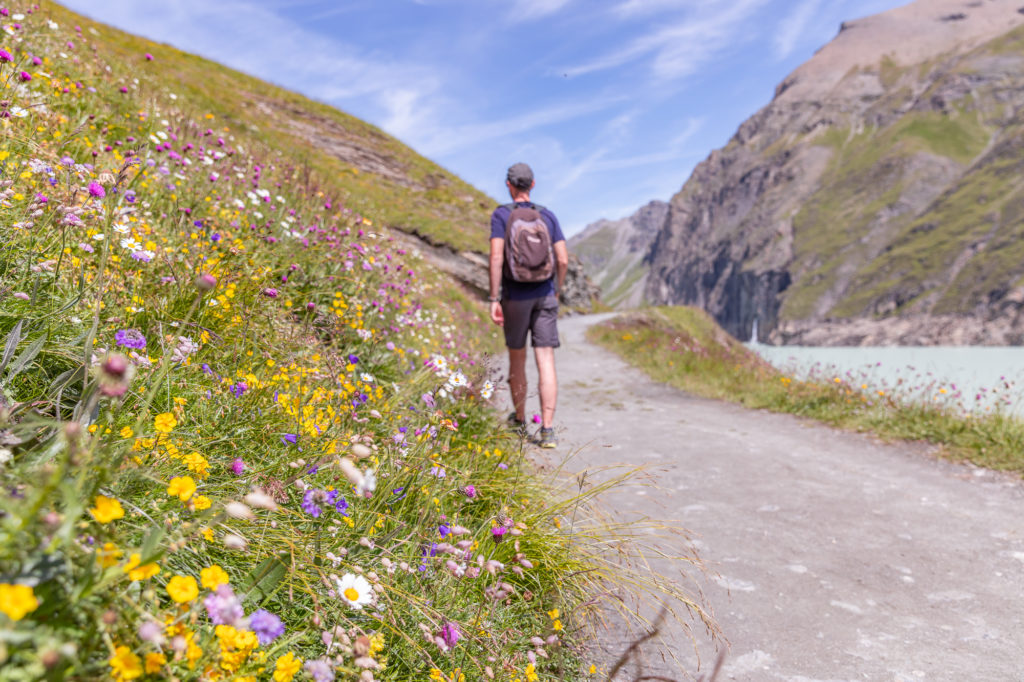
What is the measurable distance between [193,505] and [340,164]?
24242 millimetres

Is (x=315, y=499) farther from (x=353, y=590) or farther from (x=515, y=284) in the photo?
(x=515, y=284)

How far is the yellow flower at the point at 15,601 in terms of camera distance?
2.25 ft

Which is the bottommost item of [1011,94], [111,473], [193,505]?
[193,505]

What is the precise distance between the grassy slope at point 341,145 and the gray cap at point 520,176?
1317 centimetres

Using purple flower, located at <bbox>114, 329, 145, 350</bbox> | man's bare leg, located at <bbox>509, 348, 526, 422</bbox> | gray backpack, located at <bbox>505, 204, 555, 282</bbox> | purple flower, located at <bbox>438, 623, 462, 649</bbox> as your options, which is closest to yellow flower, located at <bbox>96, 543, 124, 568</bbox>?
purple flower, located at <bbox>438, 623, 462, 649</bbox>

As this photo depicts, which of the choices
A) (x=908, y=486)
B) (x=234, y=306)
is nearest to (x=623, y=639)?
(x=234, y=306)

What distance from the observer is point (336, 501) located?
192 centimetres

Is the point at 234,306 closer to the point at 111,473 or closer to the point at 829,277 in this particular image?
the point at 111,473

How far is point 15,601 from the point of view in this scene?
2.32 ft

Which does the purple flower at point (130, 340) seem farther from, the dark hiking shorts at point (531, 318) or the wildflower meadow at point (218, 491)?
the dark hiking shorts at point (531, 318)

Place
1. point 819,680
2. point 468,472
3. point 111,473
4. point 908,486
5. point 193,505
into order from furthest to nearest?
point 908,486, point 468,472, point 819,680, point 193,505, point 111,473

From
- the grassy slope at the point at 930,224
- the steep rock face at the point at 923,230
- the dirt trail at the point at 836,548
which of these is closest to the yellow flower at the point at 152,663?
the dirt trail at the point at 836,548

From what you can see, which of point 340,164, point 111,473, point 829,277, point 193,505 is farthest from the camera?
point 829,277

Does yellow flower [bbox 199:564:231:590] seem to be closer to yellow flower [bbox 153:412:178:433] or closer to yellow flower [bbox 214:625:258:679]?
yellow flower [bbox 214:625:258:679]
